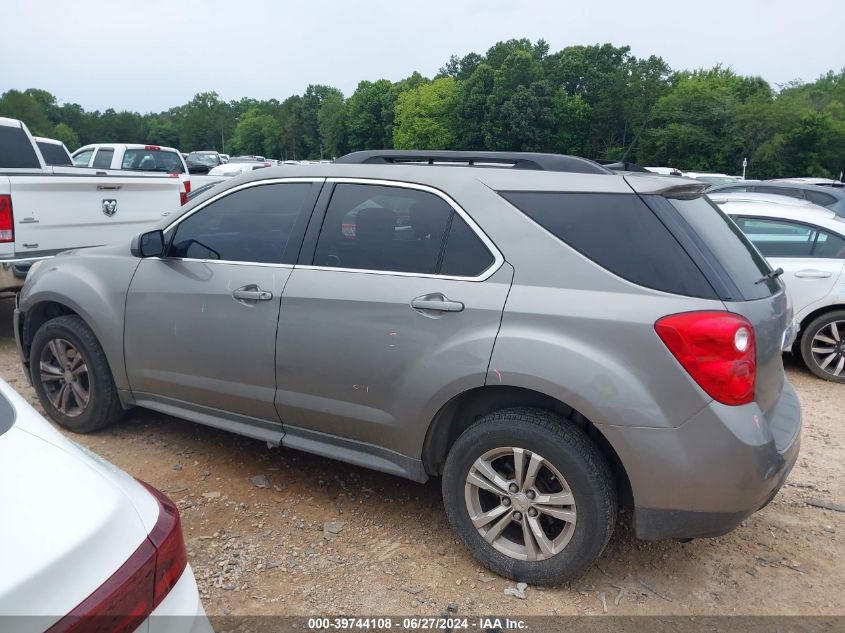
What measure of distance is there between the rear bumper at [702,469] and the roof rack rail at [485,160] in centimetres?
118

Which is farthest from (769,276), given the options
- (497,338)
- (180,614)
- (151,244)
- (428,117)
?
(428,117)

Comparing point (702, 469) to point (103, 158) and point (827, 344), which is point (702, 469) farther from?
point (103, 158)

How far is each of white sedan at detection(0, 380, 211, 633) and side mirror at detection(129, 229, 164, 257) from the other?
209 cm

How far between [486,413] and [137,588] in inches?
70.2

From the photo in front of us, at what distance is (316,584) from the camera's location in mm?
2871

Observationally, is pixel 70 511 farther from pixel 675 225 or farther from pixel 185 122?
pixel 185 122

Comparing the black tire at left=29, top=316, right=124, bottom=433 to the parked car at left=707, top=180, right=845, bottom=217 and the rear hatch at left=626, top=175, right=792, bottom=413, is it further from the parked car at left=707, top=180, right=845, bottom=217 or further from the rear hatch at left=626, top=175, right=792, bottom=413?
the parked car at left=707, top=180, right=845, bottom=217

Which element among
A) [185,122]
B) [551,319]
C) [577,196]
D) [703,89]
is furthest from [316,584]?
[185,122]

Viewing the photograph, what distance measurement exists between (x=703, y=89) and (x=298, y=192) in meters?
66.8

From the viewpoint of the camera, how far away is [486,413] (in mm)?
2945

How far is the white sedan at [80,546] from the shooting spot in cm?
124

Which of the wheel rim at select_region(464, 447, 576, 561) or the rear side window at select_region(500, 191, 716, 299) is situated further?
→ the wheel rim at select_region(464, 447, 576, 561)

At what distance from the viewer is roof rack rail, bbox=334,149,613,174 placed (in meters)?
3.00

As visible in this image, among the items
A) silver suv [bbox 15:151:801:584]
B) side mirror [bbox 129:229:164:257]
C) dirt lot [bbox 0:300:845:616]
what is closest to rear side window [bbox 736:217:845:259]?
dirt lot [bbox 0:300:845:616]
